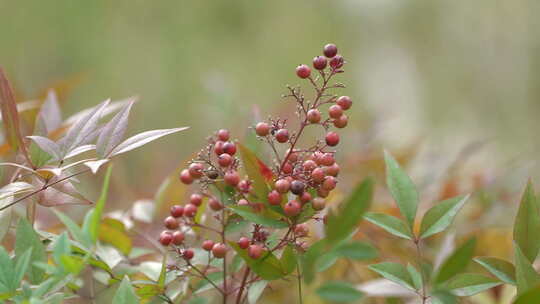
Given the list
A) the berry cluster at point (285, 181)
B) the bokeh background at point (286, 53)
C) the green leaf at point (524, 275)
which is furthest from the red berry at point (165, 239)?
the bokeh background at point (286, 53)

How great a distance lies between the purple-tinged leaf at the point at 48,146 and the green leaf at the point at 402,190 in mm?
207

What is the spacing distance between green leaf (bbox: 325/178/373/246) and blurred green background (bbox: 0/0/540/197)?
71.6 inches

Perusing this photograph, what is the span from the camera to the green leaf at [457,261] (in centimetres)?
36

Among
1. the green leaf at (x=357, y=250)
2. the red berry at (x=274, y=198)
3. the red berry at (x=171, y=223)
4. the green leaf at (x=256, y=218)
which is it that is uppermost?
the red berry at (x=274, y=198)

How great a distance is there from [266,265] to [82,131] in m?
0.15

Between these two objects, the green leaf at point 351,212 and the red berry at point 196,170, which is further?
the red berry at point 196,170

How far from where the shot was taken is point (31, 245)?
0.37m

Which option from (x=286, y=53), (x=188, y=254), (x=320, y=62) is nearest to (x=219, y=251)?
(x=188, y=254)

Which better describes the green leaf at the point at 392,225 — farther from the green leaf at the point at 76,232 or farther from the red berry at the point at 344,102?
the green leaf at the point at 76,232

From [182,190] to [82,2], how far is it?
103 inches

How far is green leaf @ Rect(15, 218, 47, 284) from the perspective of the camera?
0.37m

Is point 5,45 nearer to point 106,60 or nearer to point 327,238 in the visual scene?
point 106,60

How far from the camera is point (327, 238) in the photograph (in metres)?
0.31

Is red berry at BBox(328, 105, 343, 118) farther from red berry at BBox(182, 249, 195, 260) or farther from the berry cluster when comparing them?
red berry at BBox(182, 249, 195, 260)
